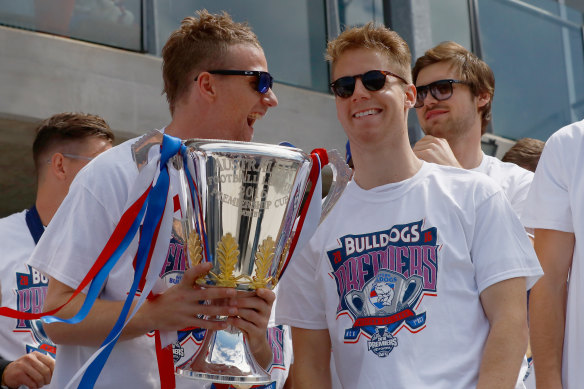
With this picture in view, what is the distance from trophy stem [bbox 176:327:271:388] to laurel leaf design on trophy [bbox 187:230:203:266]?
8.2 inches

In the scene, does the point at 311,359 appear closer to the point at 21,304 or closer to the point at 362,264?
the point at 362,264

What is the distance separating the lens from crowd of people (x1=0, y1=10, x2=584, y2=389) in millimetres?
2352

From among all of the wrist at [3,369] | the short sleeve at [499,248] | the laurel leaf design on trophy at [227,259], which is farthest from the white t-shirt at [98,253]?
the wrist at [3,369]

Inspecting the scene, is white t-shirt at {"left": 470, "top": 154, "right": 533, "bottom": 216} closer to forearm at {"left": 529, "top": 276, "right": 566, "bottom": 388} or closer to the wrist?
forearm at {"left": 529, "top": 276, "right": 566, "bottom": 388}

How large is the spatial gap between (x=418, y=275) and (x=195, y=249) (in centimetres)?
68

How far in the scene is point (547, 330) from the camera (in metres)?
2.61

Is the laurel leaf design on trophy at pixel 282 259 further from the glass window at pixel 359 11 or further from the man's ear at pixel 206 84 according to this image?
the glass window at pixel 359 11

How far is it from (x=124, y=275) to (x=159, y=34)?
4.09 meters

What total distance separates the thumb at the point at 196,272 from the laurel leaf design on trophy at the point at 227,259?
0.04m

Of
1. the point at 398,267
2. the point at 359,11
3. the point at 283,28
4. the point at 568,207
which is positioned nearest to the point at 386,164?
the point at 398,267

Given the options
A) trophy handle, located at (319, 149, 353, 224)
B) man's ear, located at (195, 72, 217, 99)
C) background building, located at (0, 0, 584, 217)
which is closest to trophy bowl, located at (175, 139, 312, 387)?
trophy handle, located at (319, 149, 353, 224)

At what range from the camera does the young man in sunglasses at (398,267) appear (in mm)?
2373

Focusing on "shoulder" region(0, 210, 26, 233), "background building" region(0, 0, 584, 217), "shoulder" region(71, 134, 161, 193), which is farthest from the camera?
"background building" region(0, 0, 584, 217)

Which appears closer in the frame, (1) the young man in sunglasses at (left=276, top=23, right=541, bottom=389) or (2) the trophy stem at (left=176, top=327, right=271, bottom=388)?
(2) the trophy stem at (left=176, top=327, right=271, bottom=388)
